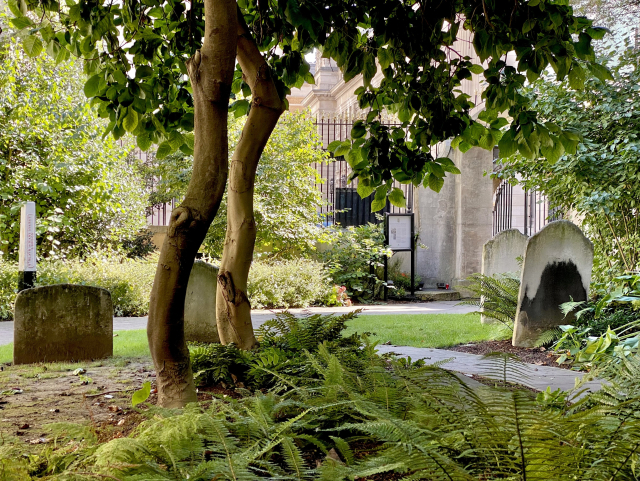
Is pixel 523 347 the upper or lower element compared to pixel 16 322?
lower

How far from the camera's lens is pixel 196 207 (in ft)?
8.68

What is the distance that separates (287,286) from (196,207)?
977 centimetres

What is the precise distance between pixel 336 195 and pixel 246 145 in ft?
46.6

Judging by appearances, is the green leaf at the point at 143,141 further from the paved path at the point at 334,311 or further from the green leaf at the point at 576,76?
the paved path at the point at 334,311

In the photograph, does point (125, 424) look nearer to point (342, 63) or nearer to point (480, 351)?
point (342, 63)

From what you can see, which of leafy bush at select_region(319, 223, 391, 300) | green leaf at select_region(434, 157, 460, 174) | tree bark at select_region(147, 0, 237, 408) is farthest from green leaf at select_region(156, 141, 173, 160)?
leafy bush at select_region(319, 223, 391, 300)

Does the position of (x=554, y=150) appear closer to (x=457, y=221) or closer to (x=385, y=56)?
(x=385, y=56)

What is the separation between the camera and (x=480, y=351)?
22.3 feet

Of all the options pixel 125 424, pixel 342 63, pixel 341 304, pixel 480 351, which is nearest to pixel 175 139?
pixel 342 63

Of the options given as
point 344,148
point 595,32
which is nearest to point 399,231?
point 344,148

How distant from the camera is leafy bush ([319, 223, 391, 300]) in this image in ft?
47.6

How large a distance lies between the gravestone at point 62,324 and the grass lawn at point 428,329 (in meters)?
3.02

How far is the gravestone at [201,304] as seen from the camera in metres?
6.17

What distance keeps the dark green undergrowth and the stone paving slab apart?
1695 mm
